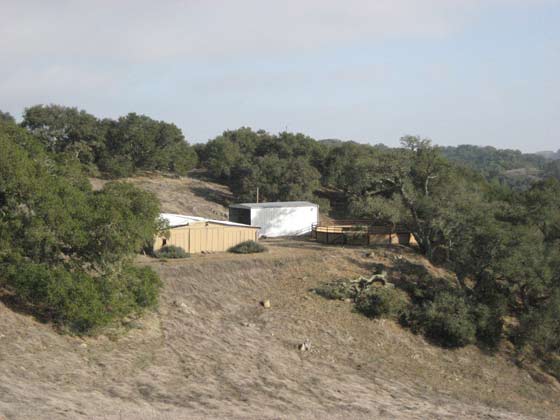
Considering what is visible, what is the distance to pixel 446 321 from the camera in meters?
30.3

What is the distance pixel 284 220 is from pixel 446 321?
22.7m

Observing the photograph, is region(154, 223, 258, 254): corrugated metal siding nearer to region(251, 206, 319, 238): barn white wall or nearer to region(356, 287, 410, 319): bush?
region(251, 206, 319, 238): barn white wall

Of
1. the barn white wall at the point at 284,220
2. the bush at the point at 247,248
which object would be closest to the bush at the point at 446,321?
the bush at the point at 247,248

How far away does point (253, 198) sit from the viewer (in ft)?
207

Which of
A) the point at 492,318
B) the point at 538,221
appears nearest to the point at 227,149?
the point at 538,221

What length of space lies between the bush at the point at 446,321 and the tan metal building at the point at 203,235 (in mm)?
13798

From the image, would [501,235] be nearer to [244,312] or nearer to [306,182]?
[244,312]

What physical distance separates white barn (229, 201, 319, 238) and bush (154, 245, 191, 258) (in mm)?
13016

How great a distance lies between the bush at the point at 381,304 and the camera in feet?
103

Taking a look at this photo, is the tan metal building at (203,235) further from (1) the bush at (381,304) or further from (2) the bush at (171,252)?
(1) the bush at (381,304)

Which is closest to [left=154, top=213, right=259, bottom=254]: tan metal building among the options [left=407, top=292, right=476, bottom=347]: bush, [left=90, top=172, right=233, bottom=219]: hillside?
[left=407, top=292, right=476, bottom=347]: bush

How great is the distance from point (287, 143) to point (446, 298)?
164 feet

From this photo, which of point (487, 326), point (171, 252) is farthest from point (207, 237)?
point (487, 326)

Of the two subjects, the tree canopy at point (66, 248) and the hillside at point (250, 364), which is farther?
the tree canopy at point (66, 248)
